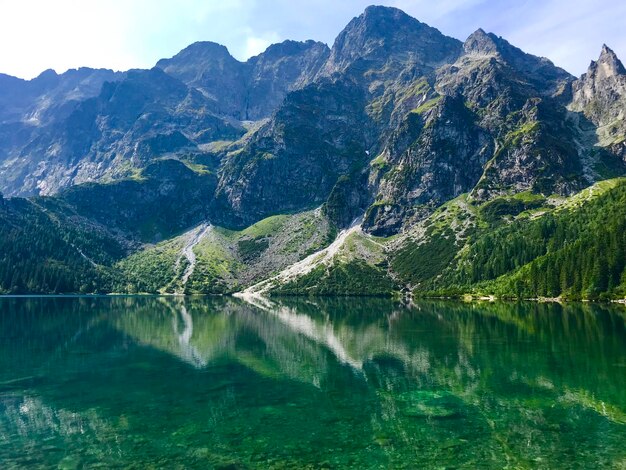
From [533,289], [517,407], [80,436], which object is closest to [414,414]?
[517,407]

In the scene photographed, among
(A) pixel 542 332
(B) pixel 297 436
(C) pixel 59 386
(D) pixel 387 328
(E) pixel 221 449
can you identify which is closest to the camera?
(E) pixel 221 449

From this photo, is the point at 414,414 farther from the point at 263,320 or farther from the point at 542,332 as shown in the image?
the point at 263,320

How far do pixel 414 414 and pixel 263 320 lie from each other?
9504cm

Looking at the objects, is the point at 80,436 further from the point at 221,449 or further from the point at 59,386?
the point at 59,386

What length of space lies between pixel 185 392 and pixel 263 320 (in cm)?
8387

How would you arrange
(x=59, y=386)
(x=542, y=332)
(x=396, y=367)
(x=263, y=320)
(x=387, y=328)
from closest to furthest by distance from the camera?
(x=59, y=386) → (x=396, y=367) → (x=542, y=332) → (x=387, y=328) → (x=263, y=320)

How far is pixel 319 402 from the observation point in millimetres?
41500

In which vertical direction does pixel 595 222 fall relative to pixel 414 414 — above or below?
above

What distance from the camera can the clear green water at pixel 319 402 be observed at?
2856cm

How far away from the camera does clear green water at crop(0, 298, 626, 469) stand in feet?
93.7

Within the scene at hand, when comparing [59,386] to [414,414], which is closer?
[414,414]

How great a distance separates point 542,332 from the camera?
84062mm

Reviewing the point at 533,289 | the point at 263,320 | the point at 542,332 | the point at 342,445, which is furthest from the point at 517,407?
the point at 533,289

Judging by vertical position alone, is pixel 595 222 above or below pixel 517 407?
above
